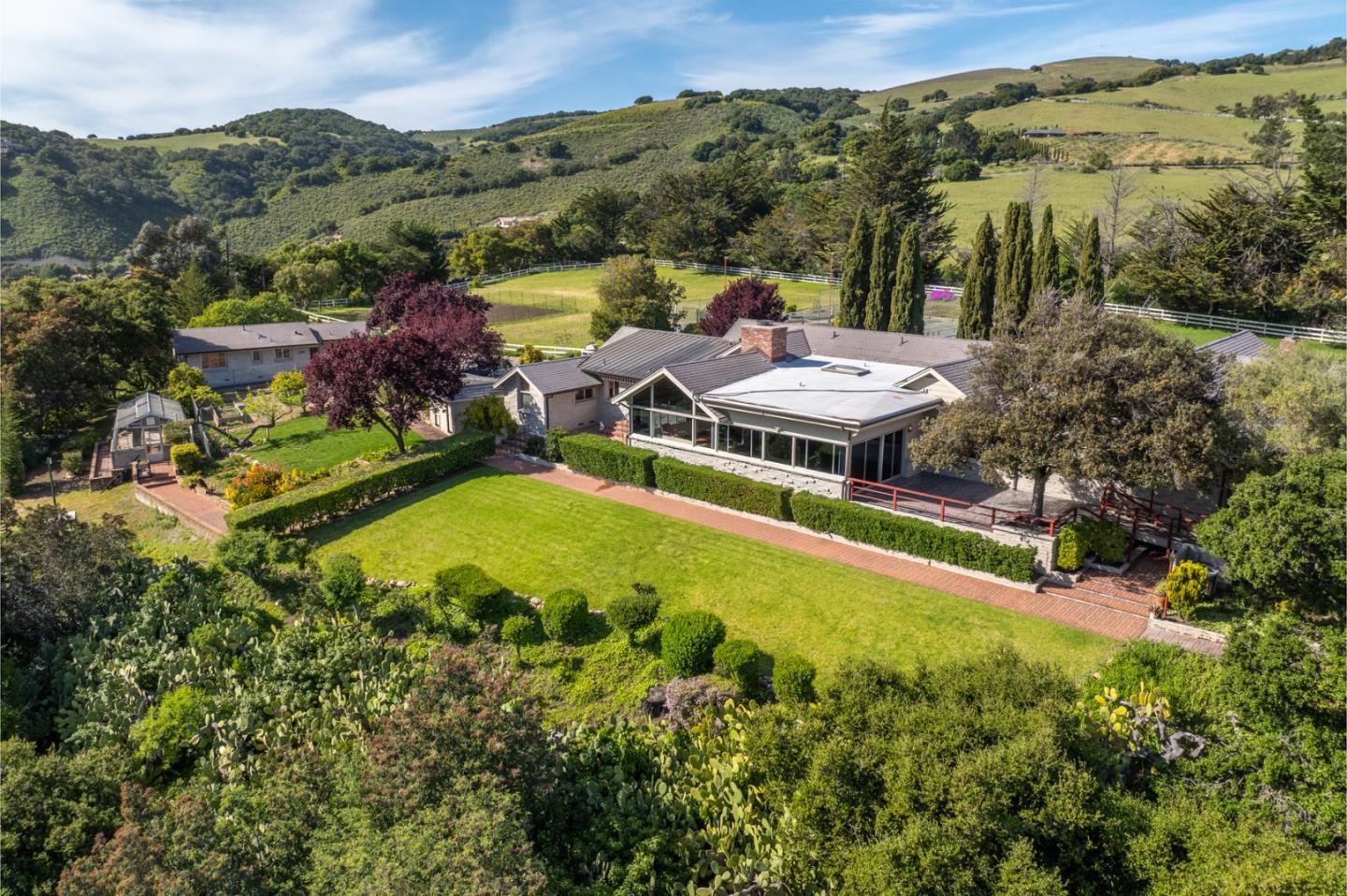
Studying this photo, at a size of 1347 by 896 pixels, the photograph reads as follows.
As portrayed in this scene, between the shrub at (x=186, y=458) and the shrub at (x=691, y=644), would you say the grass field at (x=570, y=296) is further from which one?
the shrub at (x=691, y=644)

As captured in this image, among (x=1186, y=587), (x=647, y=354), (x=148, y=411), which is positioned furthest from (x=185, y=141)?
(x=1186, y=587)

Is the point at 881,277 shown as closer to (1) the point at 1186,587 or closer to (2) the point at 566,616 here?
(1) the point at 1186,587

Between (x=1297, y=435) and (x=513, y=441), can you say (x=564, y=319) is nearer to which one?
(x=513, y=441)

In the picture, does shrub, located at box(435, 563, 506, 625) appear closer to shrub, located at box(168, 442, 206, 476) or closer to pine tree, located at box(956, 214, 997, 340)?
shrub, located at box(168, 442, 206, 476)

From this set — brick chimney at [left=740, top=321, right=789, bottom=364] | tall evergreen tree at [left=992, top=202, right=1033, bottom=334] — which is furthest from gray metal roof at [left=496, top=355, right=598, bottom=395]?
tall evergreen tree at [left=992, top=202, right=1033, bottom=334]

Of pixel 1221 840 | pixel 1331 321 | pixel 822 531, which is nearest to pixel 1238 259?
pixel 1331 321
